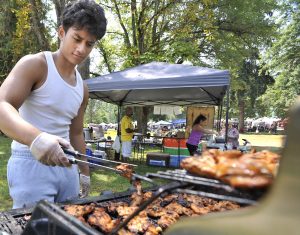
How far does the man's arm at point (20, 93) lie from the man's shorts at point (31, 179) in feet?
0.71

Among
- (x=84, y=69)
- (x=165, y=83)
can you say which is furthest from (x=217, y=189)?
(x=84, y=69)

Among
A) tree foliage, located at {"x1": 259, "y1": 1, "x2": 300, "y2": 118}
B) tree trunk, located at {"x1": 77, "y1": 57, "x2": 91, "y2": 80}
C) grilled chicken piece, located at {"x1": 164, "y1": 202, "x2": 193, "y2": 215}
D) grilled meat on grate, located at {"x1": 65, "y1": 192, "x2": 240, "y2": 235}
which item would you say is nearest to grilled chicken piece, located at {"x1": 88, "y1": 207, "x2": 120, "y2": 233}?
grilled meat on grate, located at {"x1": 65, "y1": 192, "x2": 240, "y2": 235}

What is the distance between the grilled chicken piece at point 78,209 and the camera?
6.65 feet

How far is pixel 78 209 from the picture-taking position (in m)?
2.08

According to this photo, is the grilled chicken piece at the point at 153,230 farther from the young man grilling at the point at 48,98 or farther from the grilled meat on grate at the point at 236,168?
the grilled meat on grate at the point at 236,168

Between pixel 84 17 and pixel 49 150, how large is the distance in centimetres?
86

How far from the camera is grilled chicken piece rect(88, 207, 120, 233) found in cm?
197

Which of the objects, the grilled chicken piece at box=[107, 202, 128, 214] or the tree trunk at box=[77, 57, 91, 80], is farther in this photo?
the tree trunk at box=[77, 57, 91, 80]

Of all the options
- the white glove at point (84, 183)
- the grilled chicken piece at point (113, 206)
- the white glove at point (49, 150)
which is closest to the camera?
the white glove at point (49, 150)

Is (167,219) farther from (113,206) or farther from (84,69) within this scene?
(84,69)

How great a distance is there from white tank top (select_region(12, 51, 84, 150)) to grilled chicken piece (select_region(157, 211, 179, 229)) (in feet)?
2.86

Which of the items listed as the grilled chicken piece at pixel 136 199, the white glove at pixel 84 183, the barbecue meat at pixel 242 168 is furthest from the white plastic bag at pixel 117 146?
the barbecue meat at pixel 242 168

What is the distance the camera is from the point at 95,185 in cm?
721

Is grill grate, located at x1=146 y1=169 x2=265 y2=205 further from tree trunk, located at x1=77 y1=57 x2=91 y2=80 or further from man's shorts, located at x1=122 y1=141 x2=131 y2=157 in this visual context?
man's shorts, located at x1=122 y1=141 x2=131 y2=157
